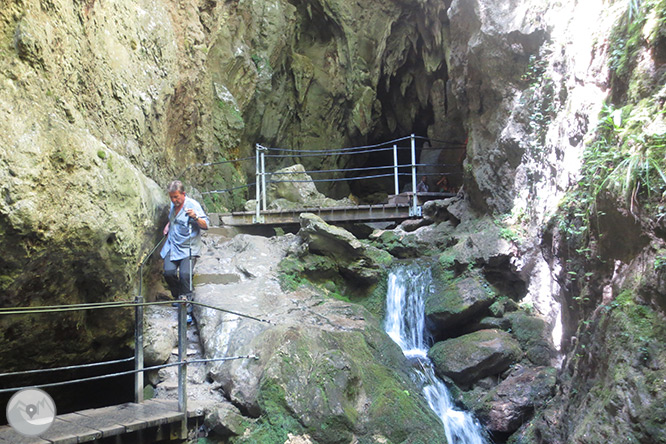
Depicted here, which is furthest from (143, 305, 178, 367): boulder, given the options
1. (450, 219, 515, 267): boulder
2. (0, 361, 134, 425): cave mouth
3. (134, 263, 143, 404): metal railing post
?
(450, 219, 515, 267): boulder

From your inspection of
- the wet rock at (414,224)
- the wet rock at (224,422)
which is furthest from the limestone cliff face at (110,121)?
the wet rock at (414,224)

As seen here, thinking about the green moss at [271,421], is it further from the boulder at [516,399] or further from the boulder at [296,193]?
the boulder at [296,193]

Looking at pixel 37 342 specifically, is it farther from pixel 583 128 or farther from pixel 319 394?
pixel 583 128

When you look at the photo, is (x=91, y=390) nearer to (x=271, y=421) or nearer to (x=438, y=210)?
(x=271, y=421)

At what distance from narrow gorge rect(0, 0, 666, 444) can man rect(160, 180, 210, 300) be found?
224 millimetres

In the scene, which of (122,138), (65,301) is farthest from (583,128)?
(65,301)

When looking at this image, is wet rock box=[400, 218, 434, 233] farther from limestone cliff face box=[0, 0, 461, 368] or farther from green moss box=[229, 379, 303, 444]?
green moss box=[229, 379, 303, 444]

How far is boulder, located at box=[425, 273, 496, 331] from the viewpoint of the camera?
6820 mm

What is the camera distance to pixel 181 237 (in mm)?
5301

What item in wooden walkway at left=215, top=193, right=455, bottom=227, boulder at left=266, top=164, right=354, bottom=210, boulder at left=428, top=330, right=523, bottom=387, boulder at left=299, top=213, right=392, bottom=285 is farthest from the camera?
boulder at left=266, top=164, right=354, bottom=210

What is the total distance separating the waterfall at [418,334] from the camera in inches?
220

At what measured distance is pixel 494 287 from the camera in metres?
7.25

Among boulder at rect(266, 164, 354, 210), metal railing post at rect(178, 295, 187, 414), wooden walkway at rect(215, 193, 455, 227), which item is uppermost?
boulder at rect(266, 164, 354, 210)

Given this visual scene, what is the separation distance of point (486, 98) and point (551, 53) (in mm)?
1698
